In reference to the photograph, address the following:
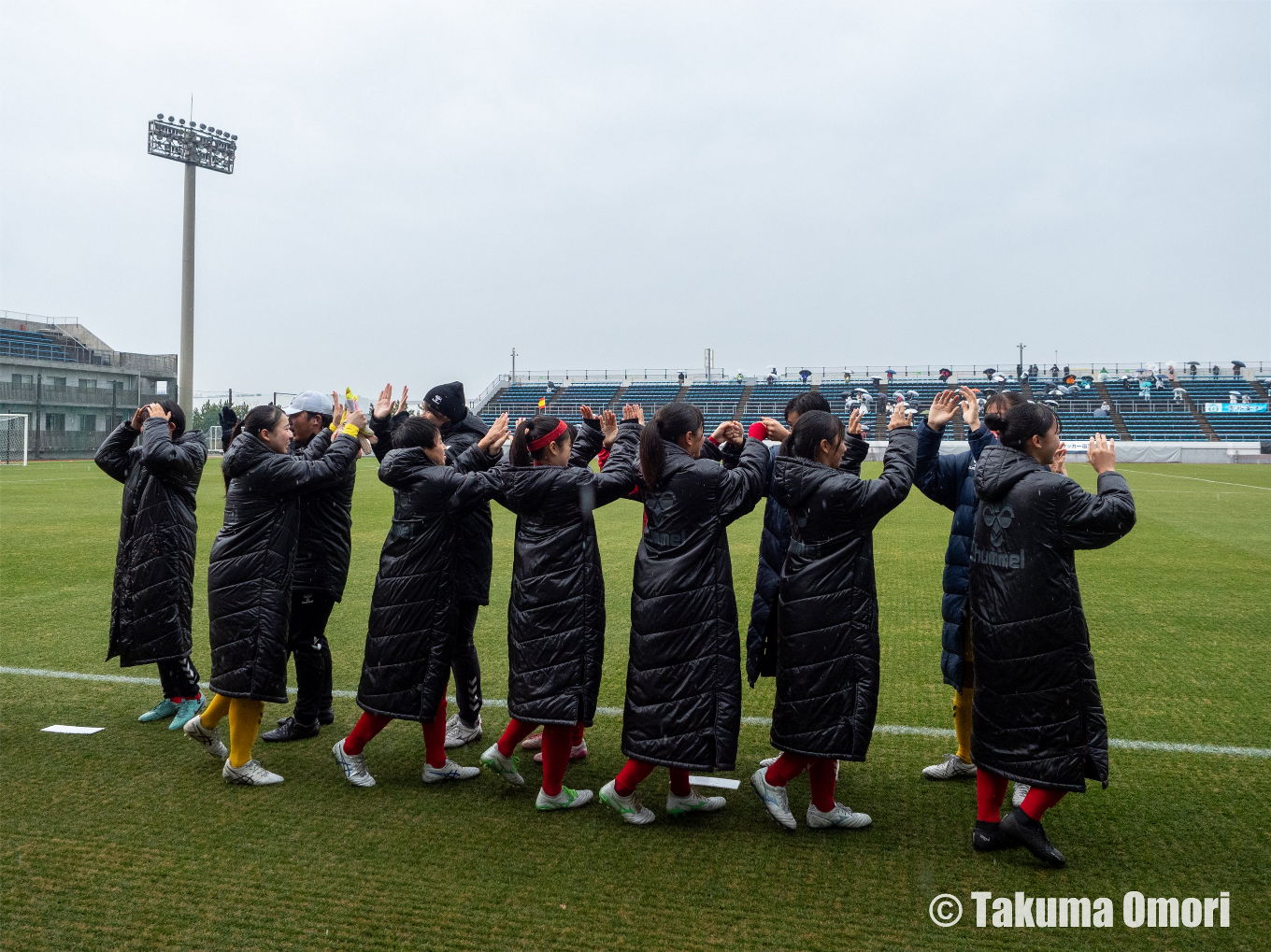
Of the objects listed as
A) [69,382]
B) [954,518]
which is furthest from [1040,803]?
[69,382]

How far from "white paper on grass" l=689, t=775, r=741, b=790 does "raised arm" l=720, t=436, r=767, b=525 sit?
4.11 feet

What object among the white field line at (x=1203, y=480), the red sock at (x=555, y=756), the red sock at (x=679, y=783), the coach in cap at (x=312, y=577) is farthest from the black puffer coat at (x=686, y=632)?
the white field line at (x=1203, y=480)

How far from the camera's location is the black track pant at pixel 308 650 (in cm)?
463

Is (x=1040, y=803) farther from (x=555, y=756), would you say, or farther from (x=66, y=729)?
(x=66, y=729)

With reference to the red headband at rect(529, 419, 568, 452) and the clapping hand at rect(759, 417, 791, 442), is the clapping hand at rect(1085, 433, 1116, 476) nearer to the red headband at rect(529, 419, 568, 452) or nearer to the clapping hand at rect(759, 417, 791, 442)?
the clapping hand at rect(759, 417, 791, 442)

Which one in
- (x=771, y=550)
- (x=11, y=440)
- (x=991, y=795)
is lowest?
(x=11, y=440)

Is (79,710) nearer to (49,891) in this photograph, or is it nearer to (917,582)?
(49,891)

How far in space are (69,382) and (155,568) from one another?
160ft

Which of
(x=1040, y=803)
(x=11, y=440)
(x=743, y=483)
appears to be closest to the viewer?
(x=1040, y=803)

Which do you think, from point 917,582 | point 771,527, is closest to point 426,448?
point 771,527

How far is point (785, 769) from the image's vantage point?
3.56 m

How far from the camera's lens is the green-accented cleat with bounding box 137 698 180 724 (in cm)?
475

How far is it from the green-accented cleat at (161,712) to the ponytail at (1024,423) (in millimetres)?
4362

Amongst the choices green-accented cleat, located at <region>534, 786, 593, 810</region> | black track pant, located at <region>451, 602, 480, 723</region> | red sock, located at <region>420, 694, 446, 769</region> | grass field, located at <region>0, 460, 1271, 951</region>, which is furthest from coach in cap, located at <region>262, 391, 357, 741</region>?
green-accented cleat, located at <region>534, 786, 593, 810</region>
